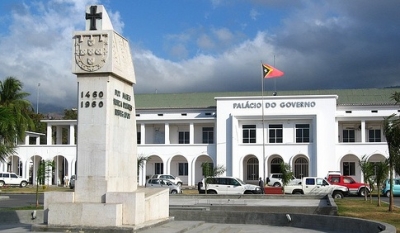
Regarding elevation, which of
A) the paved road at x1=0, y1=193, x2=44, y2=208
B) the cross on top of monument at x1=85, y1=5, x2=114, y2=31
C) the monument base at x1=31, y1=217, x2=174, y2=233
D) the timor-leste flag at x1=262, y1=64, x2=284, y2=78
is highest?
the timor-leste flag at x1=262, y1=64, x2=284, y2=78

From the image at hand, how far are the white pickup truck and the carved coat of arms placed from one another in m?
25.6

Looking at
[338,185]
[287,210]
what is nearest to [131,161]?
[287,210]

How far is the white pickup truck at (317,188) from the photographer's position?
3694cm

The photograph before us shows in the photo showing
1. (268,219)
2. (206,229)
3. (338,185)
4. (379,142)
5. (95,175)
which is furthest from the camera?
(379,142)

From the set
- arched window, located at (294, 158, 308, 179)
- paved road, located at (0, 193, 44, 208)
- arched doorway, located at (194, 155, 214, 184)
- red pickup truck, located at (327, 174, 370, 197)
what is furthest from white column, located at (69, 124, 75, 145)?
red pickup truck, located at (327, 174, 370, 197)

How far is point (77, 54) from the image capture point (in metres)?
14.1

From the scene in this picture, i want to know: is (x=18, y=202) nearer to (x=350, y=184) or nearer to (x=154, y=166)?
(x=350, y=184)

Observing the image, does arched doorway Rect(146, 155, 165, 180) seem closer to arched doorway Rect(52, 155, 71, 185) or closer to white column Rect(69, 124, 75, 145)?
arched doorway Rect(52, 155, 71, 185)

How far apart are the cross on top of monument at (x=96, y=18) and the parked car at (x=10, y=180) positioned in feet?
142

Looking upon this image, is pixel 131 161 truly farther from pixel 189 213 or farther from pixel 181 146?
pixel 181 146

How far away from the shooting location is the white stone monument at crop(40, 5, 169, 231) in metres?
13.3

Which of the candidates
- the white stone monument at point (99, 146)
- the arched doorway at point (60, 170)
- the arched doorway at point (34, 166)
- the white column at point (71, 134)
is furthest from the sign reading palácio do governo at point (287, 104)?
the white stone monument at point (99, 146)

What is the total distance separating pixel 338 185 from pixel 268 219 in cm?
2227

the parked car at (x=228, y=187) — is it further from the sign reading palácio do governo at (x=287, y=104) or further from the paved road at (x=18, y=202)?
the sign reading palácio do governo at (x=287, y=104)
